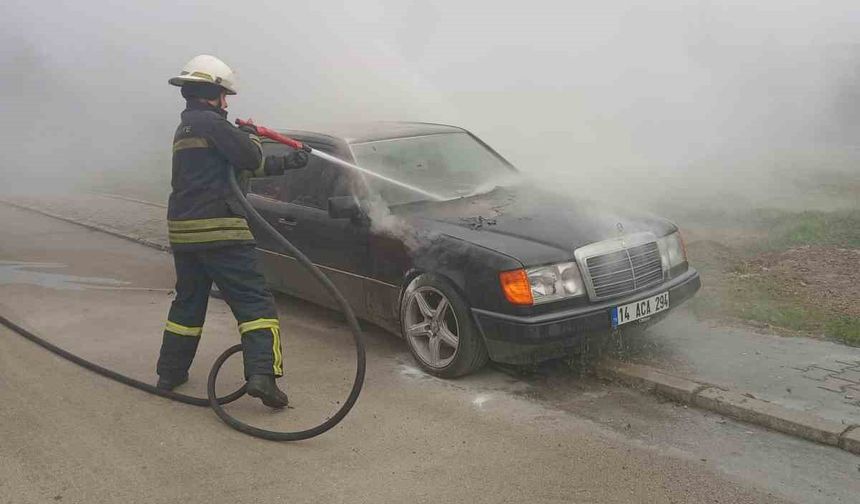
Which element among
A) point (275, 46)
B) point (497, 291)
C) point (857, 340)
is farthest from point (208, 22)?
point (857, 340)

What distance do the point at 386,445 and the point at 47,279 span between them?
486cm

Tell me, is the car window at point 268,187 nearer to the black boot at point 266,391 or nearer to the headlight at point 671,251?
the black boot at point 266,391

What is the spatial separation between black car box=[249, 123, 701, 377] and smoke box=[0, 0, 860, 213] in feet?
10.5

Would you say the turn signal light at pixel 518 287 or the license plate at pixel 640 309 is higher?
the turn signal light at pixel 518 287

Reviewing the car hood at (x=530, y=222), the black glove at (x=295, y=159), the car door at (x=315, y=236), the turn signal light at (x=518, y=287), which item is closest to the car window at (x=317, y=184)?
the car door at (x=315, y=236)

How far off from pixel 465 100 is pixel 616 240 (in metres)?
5.48

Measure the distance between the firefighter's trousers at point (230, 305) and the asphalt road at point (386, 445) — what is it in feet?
0.92

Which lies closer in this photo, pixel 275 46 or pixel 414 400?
pixel 414 400

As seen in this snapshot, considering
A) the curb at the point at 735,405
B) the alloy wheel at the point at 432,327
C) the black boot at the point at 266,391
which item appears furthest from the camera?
the alloy wheel at the point at 432,327

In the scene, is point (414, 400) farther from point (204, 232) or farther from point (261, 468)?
point (204, 232)

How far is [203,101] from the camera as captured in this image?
3936 millimetres

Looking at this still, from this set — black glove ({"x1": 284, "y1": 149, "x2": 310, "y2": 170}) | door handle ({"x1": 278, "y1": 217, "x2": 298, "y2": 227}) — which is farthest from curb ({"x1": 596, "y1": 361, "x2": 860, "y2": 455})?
door handle ({"x1": 278, "y1": 217, "x2": 298, "y2": 227})

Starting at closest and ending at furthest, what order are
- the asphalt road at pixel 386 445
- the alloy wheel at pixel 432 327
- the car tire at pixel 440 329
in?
the asphalt road at pixel 386 445, the car tire at pixel 440 329, the alloy wheel at pixel 432 327

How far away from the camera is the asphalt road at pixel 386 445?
3.17 meters
